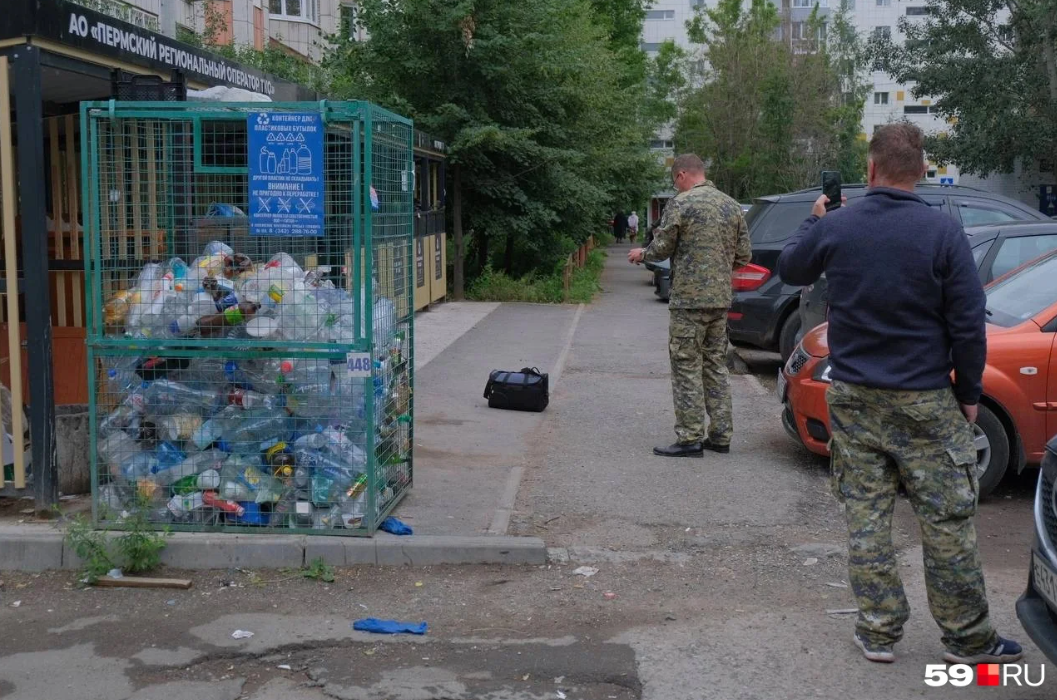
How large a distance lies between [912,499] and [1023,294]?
135 inches

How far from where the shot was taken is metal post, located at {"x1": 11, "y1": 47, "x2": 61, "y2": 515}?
18.5 feet

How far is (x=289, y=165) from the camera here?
5535 mm

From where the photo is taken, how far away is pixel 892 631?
14.5ft

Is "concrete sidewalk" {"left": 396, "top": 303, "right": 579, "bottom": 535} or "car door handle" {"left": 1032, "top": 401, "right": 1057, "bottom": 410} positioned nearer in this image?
"concrete sidewalk" {"left": 396, "top": 303, "right": 579, "bottom": 535}

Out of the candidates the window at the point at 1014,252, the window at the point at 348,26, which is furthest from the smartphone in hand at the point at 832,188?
the window at the point at 348,26

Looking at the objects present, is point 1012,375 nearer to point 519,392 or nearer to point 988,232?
point 988,232

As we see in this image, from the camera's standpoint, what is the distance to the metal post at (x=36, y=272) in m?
5.62

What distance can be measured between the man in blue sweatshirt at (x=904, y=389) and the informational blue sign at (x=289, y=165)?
2491mm

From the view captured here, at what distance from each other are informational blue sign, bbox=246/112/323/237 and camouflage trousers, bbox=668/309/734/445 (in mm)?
3033

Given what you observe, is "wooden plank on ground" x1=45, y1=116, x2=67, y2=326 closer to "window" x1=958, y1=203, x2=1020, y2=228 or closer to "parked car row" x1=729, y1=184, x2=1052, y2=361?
"parked car row" x1=729, y1=184, x2=1052, y2=361

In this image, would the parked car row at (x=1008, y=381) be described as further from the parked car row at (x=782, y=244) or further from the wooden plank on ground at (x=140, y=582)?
the parked car row at (x=782, y=244)

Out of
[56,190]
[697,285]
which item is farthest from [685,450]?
[56,190]

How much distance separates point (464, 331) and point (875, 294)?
38.5ft

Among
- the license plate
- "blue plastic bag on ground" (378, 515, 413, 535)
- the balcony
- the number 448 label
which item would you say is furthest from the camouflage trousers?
the balcony
